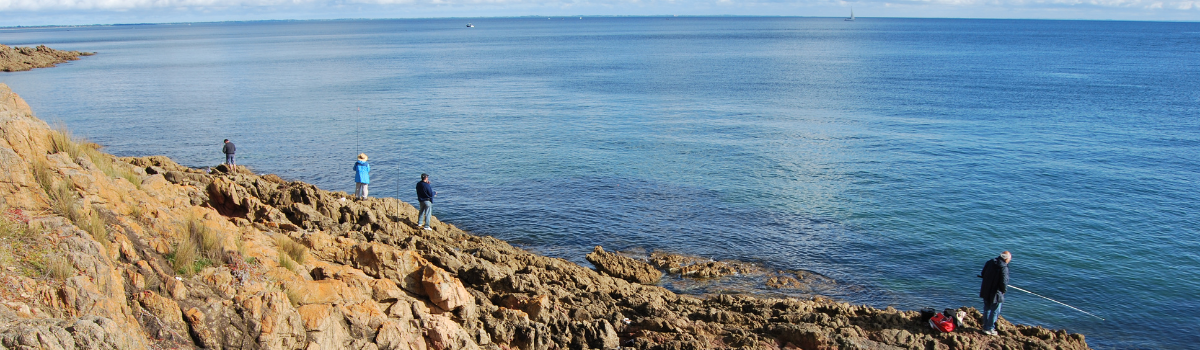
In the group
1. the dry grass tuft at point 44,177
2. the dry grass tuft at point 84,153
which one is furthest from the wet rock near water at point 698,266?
the dry grass tuft at point 44,177

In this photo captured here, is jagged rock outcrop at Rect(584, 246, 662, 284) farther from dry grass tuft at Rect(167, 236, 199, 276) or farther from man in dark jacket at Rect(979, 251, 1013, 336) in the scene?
dry grass tuft at Rect(167, 236, 199, 276)

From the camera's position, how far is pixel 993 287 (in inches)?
506

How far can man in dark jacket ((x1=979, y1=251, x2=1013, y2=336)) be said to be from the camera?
42.0ft

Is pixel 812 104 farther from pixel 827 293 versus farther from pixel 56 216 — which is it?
pixel 56 216

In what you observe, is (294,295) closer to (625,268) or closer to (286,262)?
(286,262)

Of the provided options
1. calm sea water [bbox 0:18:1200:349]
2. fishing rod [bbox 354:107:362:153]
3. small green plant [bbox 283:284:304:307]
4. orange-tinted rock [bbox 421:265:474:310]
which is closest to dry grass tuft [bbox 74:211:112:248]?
small green plant [bbox 283:284:304:307]

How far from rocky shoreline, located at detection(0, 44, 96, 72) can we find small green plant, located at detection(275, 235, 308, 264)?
81158 millimetres

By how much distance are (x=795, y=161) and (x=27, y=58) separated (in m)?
89.0

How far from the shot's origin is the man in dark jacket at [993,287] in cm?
1280

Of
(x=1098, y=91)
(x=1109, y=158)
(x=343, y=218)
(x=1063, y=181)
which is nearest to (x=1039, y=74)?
(x=1098, y=91)

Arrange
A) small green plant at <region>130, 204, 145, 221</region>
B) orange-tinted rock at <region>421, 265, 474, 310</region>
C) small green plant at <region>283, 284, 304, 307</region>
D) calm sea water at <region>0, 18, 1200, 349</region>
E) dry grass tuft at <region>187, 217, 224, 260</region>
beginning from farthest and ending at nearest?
calm sea water at <region>0, 18, 1200, 349</region> < orange-tinted rock at <region>421, 265, 474, 310</region> < small green plant at <region>130, 204, 145, 221</region> < dry grass tuft at <region>187, 217, 224, 260</region> < small green plant at <region>283, 284, 304, 307</region>

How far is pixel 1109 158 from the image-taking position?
3359 cm

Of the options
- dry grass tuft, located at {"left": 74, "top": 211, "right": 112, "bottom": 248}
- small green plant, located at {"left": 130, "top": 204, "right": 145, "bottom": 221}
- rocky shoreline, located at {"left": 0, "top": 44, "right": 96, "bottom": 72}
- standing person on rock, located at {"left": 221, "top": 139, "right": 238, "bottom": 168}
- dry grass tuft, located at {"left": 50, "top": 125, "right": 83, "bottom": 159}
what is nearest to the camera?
dry grass tuft, located at {"left": 74, "top": 211, "right": 112, "bottom": 248}

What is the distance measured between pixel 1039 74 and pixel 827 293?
6729 cm
